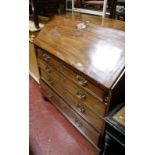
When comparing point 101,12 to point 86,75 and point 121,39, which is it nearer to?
point 121,39

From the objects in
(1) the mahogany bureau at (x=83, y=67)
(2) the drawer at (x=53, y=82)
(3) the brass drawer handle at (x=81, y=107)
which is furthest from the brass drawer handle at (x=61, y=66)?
(3) the brass drawer handle at (x=81, y=107)

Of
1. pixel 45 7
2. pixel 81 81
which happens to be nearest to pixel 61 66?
pixel 81 81

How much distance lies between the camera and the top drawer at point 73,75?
3.35 feet

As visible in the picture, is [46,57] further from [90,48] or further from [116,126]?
[116,126]

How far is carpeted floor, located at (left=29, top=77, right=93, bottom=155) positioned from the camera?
1.45 m

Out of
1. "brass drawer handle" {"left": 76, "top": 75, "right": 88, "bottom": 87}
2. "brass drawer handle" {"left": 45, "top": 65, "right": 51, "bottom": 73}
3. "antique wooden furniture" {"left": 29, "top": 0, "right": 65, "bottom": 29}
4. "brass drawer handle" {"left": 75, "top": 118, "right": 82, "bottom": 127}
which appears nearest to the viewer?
"brass drawer handle" {"left": 76, "top": 75, "right": 88, "bottom": 87}

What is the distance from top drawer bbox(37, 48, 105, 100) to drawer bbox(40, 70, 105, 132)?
0.19 metres

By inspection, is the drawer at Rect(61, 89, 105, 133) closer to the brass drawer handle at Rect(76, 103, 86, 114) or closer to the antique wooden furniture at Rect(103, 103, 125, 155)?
the brass drawer handle at Rect(76, 103, 86, 114)

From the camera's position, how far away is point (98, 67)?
1.00 meters

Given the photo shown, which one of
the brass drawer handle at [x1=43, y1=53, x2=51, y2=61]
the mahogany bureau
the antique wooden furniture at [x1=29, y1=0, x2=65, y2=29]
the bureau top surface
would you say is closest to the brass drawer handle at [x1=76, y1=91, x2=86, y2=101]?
the mahogany bureau

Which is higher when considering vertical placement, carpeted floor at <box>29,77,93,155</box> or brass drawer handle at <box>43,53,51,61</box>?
brass drawer handle at <box>43,53,51,61</box>

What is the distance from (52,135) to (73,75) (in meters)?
0.79
